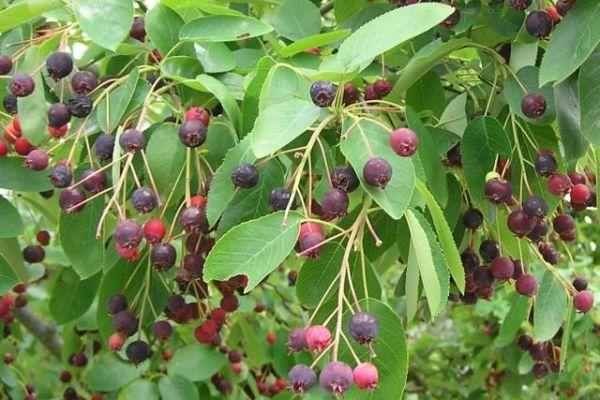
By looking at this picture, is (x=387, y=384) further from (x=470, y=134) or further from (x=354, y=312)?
(x=470, y=134)

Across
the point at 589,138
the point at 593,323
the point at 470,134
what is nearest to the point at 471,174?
the point at 470,134

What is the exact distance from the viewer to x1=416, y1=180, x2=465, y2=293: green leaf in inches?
43.8

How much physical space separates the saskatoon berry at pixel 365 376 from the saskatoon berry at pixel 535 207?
1.32 feet

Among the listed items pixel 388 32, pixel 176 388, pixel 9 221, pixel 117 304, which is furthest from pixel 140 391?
pixel 388 32

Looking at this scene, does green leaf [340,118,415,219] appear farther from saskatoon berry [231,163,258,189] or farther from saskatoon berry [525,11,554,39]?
saskatoon berry [525,11,554,39]

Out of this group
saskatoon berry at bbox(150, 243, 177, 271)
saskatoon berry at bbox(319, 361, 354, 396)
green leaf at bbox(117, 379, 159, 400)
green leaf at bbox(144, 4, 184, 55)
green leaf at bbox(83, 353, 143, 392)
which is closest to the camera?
saskatoon berry at bbox(319, 361, 354, 396)

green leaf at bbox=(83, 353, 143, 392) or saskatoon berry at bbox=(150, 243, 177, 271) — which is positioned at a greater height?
saskatoon berry at bbox=(150, 243, 177, 271)

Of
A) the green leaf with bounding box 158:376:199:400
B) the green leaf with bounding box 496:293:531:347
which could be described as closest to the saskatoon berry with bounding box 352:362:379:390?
the green leaf with bounding box 158:376:199:400

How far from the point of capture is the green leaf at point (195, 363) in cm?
189

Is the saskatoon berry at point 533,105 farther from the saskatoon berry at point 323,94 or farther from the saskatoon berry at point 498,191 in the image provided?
the saskatoon berry at point 323,94

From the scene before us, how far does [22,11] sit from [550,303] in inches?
34.2

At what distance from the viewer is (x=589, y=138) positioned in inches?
46.9

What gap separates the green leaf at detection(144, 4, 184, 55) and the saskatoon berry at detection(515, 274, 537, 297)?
63 cm

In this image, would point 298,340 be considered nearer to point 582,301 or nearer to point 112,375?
point 582,301
